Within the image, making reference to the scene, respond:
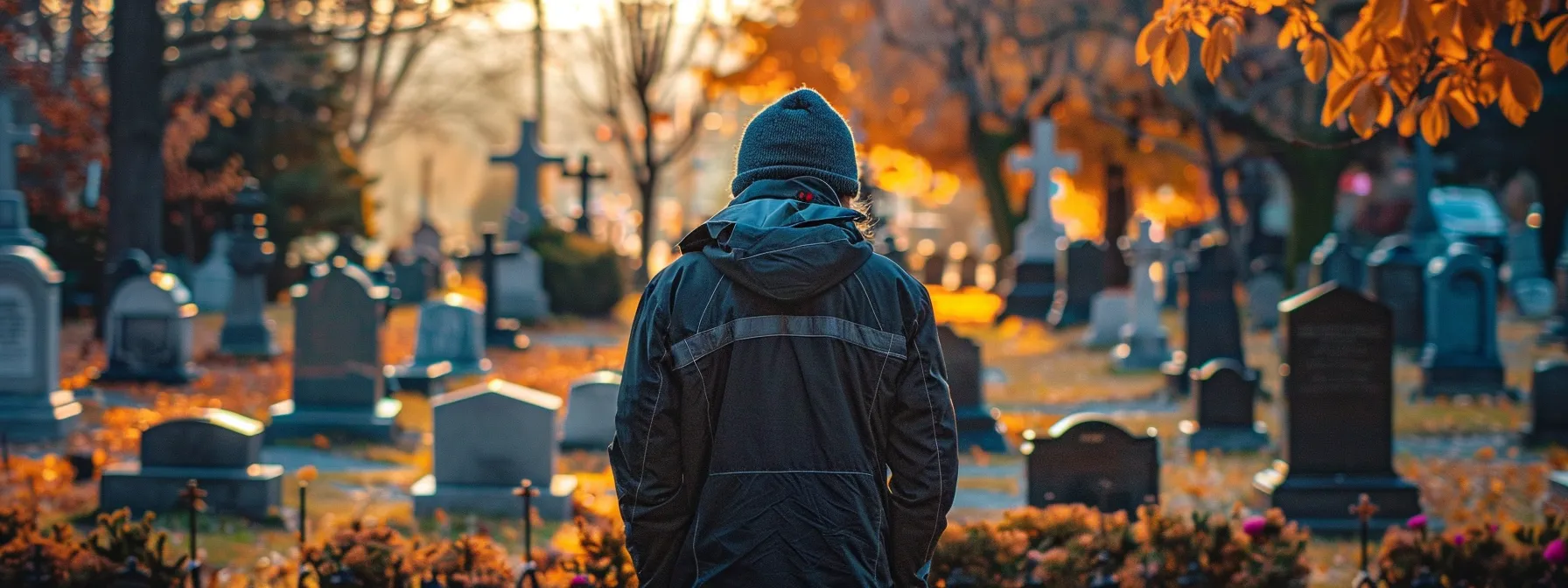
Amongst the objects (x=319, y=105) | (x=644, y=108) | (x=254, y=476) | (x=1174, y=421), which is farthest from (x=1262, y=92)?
(x=319, y=105)

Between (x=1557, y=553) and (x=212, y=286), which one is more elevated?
(x=212, y=286)

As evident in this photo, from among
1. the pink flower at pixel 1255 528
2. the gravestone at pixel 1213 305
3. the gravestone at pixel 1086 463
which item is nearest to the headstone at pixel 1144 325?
the gravestone at pixel 1213 305

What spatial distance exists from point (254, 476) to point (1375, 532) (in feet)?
20.6

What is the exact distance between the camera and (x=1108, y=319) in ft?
64.4

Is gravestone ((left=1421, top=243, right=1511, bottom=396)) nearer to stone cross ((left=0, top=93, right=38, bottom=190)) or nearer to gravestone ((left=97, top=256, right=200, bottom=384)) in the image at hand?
gravestone ((left=97, top=256, right=200, bottom=384))

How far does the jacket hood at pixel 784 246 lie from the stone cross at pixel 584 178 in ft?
66.4

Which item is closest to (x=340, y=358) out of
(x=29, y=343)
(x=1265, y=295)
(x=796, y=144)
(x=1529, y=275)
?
(x=29, y=343)

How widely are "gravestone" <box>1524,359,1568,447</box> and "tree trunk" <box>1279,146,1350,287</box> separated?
15.6 meters

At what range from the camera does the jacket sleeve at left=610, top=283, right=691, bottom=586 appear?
11.1ft

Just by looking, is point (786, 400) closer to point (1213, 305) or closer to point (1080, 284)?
point (1213, 305)

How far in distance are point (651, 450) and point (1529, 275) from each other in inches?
1031

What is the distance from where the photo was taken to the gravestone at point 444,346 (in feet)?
46.2

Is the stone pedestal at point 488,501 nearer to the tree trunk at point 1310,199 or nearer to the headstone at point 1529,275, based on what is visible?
the headstone at point 1529,275

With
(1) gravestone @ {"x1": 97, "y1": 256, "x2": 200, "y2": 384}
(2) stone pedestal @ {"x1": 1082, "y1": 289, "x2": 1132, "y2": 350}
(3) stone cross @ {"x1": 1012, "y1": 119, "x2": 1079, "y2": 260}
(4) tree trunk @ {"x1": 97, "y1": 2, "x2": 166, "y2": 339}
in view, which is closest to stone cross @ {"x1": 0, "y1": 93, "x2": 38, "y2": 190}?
(1) gravestone @ {"x1": 97, "y1": 256, "x2": 200, "y2": 384}
